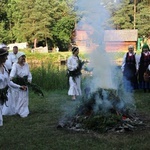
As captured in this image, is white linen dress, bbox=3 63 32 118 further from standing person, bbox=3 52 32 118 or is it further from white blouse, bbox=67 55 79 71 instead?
white blouse, bbox=67 55 79 71

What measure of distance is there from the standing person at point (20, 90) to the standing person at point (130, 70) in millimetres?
4797

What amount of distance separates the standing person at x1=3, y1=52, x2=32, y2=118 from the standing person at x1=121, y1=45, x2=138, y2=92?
15.7 feet

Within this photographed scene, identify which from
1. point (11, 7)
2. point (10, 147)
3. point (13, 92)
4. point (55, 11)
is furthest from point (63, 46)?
point (10, 147)

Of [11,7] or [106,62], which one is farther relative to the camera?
[11,7]

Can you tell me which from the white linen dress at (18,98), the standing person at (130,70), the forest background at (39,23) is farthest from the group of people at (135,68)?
the forest background at (39,23)

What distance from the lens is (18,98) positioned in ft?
30.5

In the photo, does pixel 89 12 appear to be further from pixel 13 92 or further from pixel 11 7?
pixel 11 7

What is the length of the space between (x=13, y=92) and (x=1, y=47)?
3.58 m

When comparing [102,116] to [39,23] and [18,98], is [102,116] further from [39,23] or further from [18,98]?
[39,23]

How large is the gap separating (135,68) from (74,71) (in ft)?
9.84

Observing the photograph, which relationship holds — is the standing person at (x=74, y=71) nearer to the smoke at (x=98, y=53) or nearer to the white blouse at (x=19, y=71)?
the white blouse at (x=19, y=71)

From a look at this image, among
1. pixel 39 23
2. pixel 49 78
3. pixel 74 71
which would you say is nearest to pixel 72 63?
pixel 74 71

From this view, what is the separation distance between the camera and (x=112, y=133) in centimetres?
700

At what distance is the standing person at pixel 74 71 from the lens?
1109cm
